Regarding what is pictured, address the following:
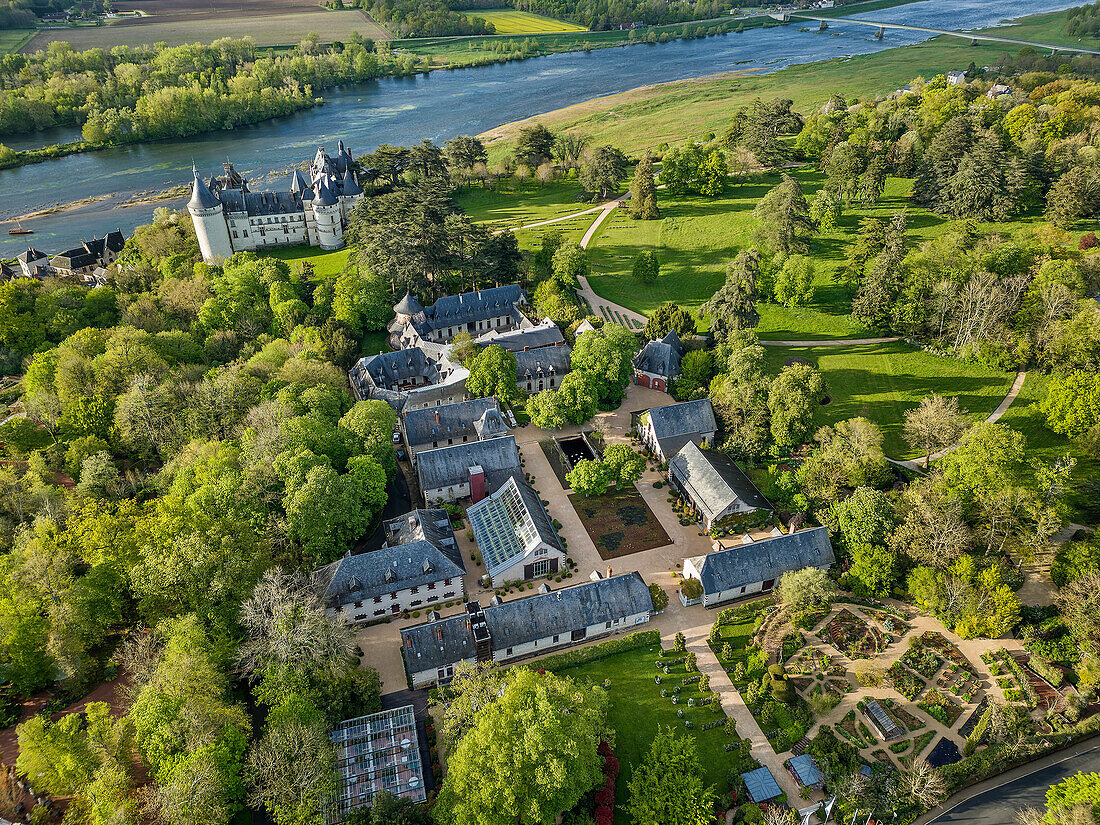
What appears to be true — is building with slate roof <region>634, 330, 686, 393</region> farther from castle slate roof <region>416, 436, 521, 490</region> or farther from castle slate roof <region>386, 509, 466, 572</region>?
castle slate roof <region>386, 509, 466, 572</region>

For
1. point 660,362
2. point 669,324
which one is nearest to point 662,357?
point 660,362

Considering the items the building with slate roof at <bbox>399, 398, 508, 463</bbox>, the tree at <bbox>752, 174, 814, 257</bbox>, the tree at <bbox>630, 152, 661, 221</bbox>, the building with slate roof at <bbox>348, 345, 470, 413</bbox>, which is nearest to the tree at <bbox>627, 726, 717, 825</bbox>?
the building with slate roof at <bbox>399, 398, 508, 463</bbox>

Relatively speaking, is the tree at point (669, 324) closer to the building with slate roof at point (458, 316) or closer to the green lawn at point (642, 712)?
the building with slate roof at point (458, 316)

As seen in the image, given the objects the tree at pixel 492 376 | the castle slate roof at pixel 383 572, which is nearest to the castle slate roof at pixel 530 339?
the tree at pixel 492 376

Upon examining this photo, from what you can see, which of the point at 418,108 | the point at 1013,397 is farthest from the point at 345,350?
the point at 418,108

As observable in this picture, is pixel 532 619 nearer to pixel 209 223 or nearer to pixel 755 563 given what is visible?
pixel 755 563

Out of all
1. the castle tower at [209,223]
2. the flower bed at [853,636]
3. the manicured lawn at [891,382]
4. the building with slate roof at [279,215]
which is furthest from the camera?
the building with slate roof at [279,215]
